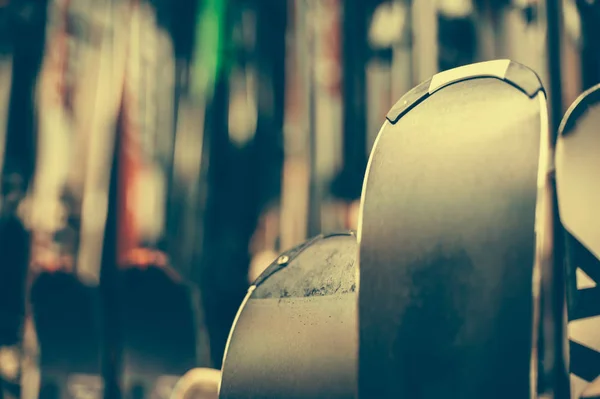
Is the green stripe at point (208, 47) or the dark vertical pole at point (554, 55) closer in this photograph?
the dark vertical pole at point (554, 55)

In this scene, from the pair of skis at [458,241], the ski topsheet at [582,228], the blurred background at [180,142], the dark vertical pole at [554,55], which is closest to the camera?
the pair of skis at [458,241]

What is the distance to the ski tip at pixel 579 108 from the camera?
80 centimetres

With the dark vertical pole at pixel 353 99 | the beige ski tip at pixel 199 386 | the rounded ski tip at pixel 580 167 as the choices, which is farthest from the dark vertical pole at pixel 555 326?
the beige ski tip at pixel 199 386

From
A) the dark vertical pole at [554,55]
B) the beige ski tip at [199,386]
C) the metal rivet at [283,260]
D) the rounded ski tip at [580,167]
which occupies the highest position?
the dark vertical pole at [554,55]

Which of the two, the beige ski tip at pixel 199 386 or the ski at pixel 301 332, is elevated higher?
the ski at pixel 301 332

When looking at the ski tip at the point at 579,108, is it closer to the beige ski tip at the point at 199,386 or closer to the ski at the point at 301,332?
the ski at the point at 301,332

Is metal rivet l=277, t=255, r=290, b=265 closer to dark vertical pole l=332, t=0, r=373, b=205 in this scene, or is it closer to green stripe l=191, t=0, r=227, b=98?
dark vertical pole l=332, t=0, r=373, b=205

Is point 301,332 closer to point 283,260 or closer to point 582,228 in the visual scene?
point 283,260

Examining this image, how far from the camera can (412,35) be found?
4.05ft

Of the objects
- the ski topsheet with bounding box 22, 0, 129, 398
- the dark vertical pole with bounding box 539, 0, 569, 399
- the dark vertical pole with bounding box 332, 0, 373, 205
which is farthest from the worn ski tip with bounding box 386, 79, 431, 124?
the ski topsheet with bounding box 22, 0, 129, 398

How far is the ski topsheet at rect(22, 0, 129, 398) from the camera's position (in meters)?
1.53

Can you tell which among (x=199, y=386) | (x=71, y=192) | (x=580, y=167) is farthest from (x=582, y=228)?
(x=71, y=192)

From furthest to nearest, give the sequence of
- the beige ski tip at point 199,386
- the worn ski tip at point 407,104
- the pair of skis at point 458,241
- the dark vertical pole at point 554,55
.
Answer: the dark vertical pole at point 554,55, the beige ski tip at point 199,386, the worn ski tip at point 407,104, the pair of skis at point 458,241

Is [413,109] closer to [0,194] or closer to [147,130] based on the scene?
[147,130]
